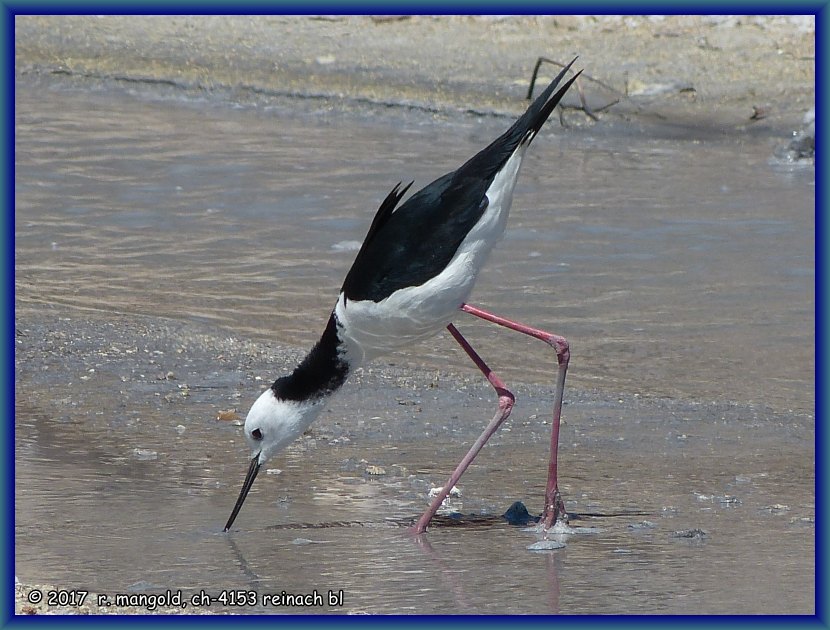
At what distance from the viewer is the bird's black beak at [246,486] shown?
13.5ft

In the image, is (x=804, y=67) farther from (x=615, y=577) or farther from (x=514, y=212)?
(x=615, y=577)

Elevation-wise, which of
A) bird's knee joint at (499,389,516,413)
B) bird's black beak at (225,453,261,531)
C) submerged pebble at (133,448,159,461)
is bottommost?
submerged pebble at (133,448,159,461)

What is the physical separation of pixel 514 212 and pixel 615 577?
16.2 feet

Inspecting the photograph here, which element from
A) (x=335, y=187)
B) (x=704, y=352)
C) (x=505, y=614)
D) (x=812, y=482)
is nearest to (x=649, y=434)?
(x=812, y=482)

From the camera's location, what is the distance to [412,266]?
430 centimetres

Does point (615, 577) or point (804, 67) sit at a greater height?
point (804, 67)

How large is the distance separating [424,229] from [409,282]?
0.58ft

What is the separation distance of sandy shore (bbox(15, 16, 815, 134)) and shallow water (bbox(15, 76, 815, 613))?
0.66 metres

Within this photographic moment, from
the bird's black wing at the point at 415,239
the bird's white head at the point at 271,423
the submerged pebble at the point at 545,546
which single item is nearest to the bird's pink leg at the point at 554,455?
the submerged pebble at the point at 545,546

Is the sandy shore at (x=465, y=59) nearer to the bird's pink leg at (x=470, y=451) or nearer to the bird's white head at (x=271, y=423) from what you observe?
the bird's pink leg at (x=470, y=451)

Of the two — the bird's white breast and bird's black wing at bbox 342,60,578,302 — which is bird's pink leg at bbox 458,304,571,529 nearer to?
the bird's white breast

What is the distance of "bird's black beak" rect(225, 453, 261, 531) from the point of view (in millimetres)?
4109

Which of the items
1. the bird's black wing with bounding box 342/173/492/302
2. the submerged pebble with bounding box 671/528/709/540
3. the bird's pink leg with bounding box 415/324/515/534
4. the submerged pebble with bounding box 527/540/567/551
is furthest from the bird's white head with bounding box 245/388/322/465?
the submerged pebble with bounding box 671/528/709/540

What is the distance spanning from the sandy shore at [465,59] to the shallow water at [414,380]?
66 cm
